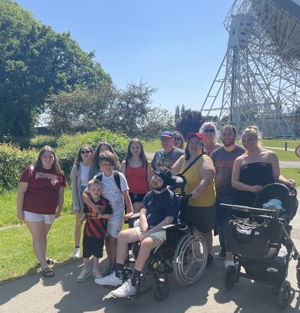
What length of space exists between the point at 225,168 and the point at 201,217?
0.89m

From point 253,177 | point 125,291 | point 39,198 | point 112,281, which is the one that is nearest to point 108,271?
point 112,281

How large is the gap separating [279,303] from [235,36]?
3257 cm

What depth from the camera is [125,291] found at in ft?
11.2

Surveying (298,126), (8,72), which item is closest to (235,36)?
(298,126)

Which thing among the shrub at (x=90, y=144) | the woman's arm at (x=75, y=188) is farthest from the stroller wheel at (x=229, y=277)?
the shrub at (x=90, y=144)

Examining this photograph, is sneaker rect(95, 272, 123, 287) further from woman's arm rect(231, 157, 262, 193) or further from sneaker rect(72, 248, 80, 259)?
woman's arm rect(231, 157, 262, 193)

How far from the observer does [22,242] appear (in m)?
5.65

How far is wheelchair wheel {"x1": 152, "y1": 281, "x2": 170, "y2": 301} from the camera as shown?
3.60 m

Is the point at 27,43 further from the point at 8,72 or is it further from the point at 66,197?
the point at 66,197

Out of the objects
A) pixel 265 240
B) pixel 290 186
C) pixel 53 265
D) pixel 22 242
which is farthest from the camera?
pixel 22 242

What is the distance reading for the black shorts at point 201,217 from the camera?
446 cm

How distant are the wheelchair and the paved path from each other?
15 cm

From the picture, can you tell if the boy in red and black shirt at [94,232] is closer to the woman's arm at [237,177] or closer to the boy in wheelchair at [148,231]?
the boy in wheelchair at [148,231]

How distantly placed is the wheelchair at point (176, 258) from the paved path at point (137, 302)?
148 millimetres
